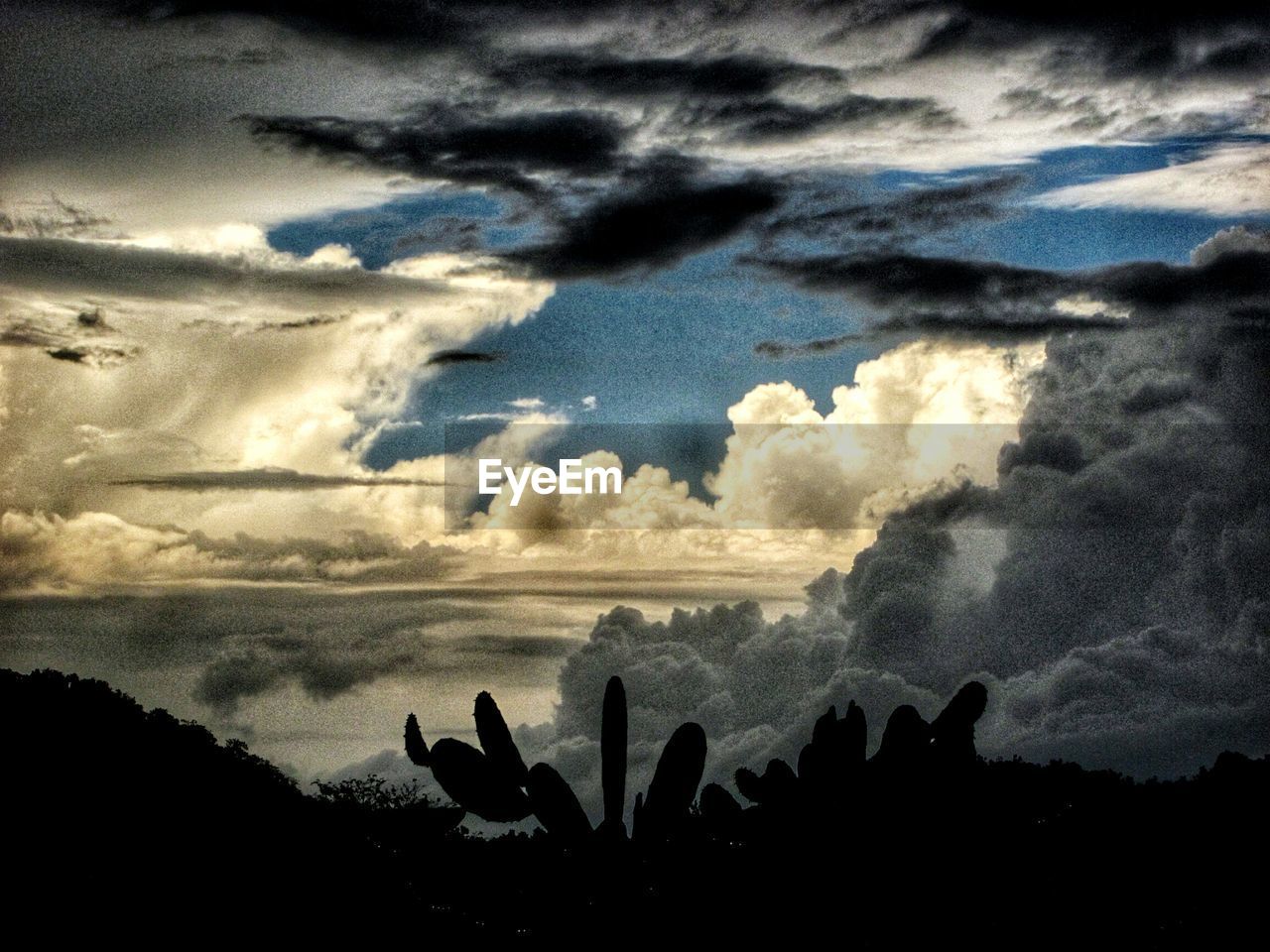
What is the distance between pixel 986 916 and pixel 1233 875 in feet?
2.96

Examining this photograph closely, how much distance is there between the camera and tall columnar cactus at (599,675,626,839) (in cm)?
258

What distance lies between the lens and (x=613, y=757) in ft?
8.86

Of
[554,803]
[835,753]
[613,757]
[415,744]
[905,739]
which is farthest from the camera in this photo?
[415,744]

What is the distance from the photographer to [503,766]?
8.23ft

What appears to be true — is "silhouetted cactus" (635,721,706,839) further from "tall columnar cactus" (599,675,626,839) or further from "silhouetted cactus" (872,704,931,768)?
"silhouetted cactus" (872,704,931,768)

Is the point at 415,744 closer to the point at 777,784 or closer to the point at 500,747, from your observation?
the point at 500,747

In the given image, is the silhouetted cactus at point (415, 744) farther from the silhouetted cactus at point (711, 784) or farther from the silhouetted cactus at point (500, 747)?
the silhouetted cactus at point (500, 747)

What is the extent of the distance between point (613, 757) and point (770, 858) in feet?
1.62

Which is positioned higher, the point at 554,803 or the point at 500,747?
the point at 500,747

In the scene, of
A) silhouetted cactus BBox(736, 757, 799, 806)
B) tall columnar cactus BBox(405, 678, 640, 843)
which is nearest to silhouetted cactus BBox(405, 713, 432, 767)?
tall columnar cactus BBox(405, 678, 640, 843)

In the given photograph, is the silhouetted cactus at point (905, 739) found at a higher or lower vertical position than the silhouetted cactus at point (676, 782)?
higher

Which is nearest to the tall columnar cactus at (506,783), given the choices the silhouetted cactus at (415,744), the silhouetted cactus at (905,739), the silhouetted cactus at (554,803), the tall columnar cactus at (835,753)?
the silhouetted cactus at (554,803)

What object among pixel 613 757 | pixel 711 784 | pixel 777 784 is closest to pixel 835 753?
pixel 777 784

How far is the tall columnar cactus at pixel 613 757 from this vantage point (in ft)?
8.45
